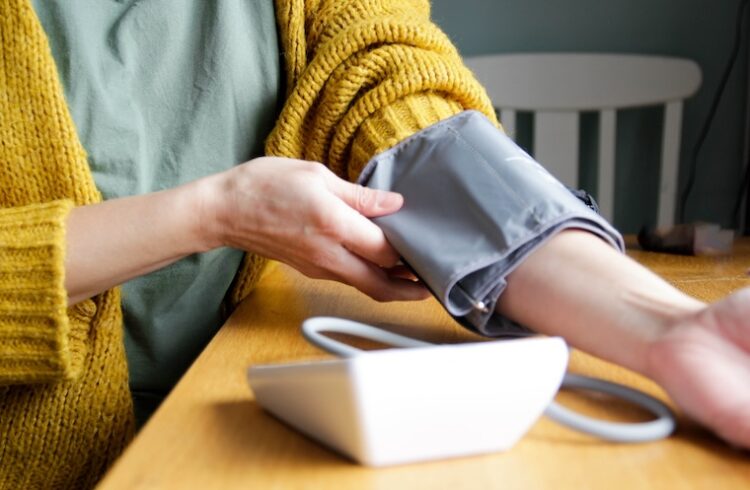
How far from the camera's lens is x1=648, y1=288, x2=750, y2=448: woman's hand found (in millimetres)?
374

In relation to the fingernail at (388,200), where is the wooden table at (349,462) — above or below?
below

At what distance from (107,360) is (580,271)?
14.3 inches

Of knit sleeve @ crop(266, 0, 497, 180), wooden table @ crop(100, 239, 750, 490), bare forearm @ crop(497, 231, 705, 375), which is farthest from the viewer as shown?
knit sleeve @ crop(266, 0, 497, 180)

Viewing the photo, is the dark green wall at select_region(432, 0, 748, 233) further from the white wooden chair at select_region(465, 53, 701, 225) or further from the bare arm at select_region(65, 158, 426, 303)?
the bare arm at select_region(65, 158, 426, 303)

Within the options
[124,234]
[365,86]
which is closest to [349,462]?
[124,234]

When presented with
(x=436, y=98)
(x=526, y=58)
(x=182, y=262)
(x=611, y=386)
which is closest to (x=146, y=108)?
(x=182, y=262)

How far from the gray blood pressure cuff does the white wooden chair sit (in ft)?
3.05

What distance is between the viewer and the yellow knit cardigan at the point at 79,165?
0.54 meters

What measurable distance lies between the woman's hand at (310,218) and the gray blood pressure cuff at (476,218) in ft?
0.06

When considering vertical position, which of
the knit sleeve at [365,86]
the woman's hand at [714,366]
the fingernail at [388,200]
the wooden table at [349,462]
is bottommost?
the wooden table at [349,462]

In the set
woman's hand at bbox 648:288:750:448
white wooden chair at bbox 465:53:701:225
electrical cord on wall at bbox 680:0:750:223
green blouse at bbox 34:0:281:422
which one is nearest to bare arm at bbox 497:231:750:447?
woman's hand at bbox 648:288:750:448

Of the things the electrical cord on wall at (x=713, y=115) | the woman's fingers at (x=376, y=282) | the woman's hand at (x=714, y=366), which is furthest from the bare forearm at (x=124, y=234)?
the electrical cord on wall at (x=713, y=115)

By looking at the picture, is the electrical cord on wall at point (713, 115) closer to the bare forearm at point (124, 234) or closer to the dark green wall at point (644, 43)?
the dark green wall at point (644, 43)

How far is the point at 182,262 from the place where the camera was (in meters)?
0.71
